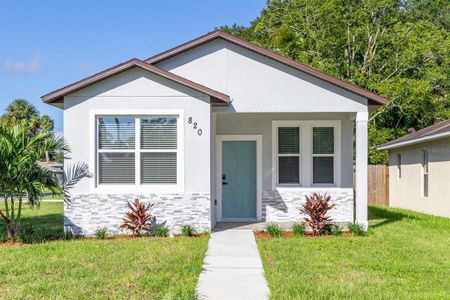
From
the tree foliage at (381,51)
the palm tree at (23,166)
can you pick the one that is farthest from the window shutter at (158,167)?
the tree foliage at (381,51)

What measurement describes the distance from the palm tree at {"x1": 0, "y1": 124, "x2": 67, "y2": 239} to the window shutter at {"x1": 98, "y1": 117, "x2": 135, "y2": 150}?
0.96 meters

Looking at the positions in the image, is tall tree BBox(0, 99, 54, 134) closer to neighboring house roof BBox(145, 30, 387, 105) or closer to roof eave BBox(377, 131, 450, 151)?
roof eave BBox(377, 131, 450, 151)

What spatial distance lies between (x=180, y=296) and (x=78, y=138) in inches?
253

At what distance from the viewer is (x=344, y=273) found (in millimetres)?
7414

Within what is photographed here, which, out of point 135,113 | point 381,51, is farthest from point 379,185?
point 135,113

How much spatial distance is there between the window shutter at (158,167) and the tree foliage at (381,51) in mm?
20183

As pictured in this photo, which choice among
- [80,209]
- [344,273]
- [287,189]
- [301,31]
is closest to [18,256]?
[80,209]

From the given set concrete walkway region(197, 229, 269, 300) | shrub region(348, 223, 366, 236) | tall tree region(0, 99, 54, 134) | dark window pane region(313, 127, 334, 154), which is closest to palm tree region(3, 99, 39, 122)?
tall tree region(0, 99, 54, 134)

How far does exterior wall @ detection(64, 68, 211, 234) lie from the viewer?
11.1m

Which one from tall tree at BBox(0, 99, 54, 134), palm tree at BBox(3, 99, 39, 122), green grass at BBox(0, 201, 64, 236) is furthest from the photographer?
palm tree at BBox(3, 99, 39, 122)

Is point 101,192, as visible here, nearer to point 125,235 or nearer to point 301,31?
point 125,235

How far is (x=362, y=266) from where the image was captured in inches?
313

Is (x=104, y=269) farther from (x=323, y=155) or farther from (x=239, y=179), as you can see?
(x=323, y=155)

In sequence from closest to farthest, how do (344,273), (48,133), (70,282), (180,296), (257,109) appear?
(180,296), (70,282), (344,273), (48,133), (257,109)
